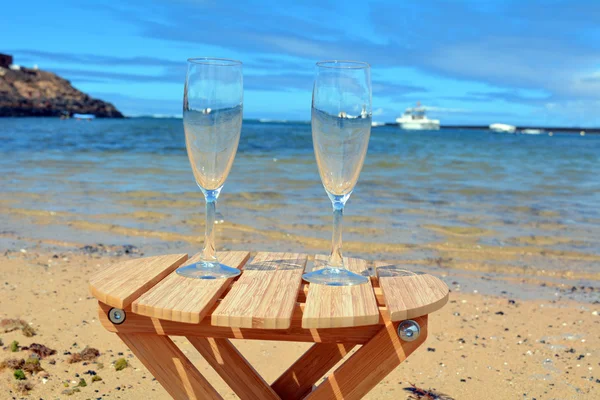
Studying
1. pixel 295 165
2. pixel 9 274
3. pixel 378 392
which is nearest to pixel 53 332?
pixel 9 274

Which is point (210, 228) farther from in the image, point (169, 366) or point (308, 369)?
point (308, 369)

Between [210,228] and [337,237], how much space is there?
0.34m

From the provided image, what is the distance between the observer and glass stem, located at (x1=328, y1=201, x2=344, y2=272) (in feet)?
5.14

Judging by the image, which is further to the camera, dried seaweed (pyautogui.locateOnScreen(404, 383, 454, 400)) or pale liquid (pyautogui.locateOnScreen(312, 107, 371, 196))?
dried seaweed (pyautogui.locateOnScreen(404, 383, 454, 400))

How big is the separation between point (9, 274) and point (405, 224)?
165 inches

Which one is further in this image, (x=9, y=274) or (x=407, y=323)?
(x=9, y=274)

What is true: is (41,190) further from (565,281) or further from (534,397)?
(534,397)

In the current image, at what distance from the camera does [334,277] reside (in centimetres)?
166

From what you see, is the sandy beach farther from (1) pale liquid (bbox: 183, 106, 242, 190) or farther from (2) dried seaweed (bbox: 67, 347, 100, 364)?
(1) pale liquid (bbox: 183, 106, 242, 190)

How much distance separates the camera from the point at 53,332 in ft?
10.9

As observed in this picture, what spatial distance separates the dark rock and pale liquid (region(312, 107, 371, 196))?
81265 mm

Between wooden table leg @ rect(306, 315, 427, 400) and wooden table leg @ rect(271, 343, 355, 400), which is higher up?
wooden table leg @ rect(306, 315, 427, 400)

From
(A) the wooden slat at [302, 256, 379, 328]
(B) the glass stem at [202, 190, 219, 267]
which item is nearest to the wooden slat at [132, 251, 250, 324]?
(B) the glass stem at [202, 190, 219, 267]

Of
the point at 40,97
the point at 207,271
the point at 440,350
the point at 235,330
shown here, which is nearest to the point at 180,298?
the point at 235,330
